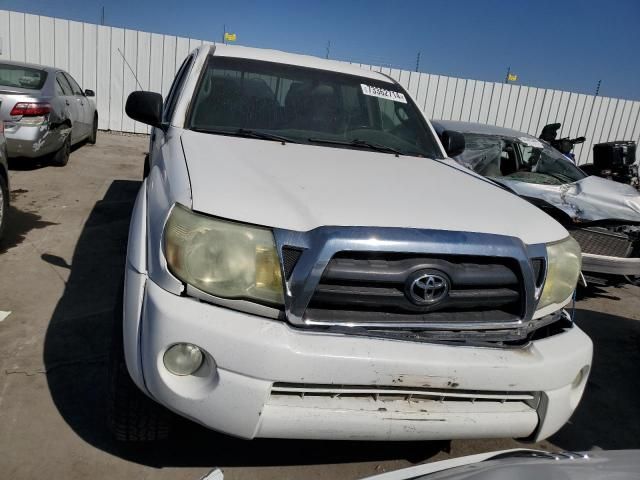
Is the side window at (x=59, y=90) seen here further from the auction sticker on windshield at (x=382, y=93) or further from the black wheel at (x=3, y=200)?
the auction sticker on windshield at (x=382, y=93)

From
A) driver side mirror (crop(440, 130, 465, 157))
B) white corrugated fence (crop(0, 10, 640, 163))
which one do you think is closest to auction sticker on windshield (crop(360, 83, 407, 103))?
driver side mirror (crop(440, 130, 465, 157))

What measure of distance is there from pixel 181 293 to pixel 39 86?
6.96 m

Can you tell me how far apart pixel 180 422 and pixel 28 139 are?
608 centimetres

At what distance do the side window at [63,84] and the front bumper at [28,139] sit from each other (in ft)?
3.86

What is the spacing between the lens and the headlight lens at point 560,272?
2113 millimetres

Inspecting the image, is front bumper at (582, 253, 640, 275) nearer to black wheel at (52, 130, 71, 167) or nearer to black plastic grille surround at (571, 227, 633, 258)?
black plastic grille surround at (571, 227, 633, 258)

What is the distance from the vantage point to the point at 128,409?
2.01m

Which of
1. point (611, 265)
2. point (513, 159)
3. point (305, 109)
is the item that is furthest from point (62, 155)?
point (611, 265)

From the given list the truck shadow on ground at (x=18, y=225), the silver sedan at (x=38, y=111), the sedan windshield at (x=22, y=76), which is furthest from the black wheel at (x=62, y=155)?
the truck shadow on ground at (x=18, y=225)

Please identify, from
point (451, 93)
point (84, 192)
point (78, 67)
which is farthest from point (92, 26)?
point (451, 93)

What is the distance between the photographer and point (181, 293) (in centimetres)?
176

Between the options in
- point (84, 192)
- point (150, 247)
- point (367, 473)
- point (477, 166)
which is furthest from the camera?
point (84, 192)

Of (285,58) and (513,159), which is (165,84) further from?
(285,58)

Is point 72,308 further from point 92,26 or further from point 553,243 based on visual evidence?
point 92,26
